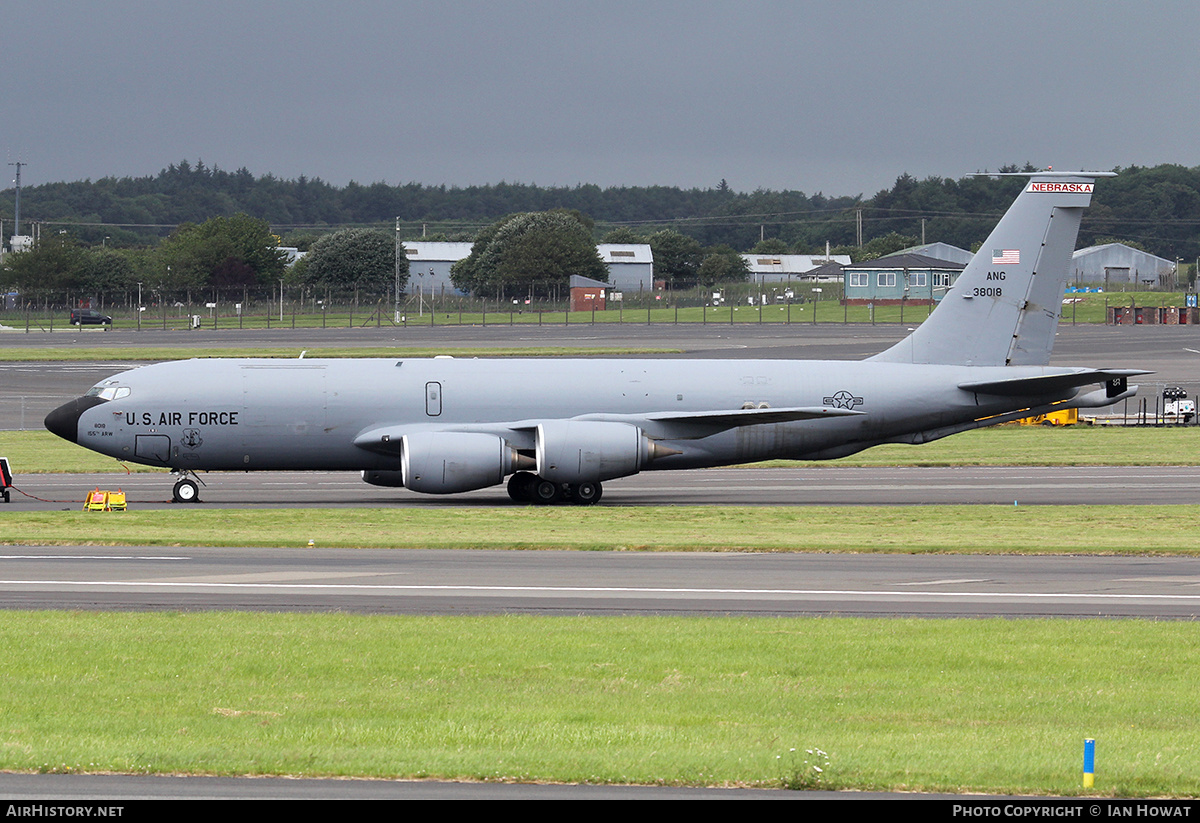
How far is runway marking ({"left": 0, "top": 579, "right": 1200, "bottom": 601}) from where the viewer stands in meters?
21.9

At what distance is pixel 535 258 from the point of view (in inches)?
6619

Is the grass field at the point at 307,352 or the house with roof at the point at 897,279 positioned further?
the house with roof at the point at 897,279

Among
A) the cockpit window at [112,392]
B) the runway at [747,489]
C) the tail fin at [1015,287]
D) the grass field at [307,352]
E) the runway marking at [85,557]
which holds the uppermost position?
the tail fin at [1015,287]

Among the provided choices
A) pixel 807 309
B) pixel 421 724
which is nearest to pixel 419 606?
pixel 421 724

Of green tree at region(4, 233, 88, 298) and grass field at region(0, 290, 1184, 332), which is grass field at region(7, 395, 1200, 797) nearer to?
grass field at region(0, 290, 1184, 332)

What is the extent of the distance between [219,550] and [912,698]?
1663 centimetres

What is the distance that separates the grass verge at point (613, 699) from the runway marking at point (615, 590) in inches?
106

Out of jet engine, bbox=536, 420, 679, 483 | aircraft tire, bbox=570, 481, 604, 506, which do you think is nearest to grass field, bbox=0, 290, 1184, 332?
aircraft tire, bbox=570, 481, 604, 506

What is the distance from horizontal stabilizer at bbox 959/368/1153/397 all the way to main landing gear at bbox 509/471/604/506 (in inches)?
431

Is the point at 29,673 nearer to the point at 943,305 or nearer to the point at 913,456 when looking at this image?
the point at 943,305

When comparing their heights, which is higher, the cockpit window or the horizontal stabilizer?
the horizontal stabilizer

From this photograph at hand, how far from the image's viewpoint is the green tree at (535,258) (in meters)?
166

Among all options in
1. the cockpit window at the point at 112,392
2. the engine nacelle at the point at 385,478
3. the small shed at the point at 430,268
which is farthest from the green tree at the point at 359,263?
the engine nacelle at the point at 385,478

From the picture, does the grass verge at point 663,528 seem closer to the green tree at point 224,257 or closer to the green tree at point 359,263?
the green tree at point 359,263
